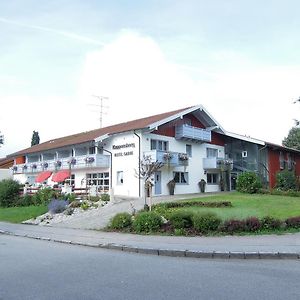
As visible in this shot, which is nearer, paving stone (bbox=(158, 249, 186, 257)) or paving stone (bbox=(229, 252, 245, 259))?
paving stone (bbox=(229, 252, 245, 259))

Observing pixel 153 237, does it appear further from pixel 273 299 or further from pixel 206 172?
pixel 206 172

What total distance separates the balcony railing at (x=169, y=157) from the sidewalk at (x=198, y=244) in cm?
1730

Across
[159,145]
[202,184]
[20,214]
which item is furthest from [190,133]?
[20,214]

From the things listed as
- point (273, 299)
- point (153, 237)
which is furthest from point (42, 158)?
point (273, 299)

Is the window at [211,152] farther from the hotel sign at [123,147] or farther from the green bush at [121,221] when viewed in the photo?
the green bush at [121,221]

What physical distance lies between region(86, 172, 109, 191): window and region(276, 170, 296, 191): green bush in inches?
614

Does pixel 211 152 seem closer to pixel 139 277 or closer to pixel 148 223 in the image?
pixel 148 223

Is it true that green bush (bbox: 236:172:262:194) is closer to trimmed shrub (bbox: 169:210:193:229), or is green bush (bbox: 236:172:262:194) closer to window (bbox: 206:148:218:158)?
window (bbox: 206:148:218:158)

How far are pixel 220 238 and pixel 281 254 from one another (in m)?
3.39

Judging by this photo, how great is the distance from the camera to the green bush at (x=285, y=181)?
38469 millimetres

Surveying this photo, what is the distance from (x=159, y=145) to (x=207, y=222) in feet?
71.4

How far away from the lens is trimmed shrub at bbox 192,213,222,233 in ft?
49.5

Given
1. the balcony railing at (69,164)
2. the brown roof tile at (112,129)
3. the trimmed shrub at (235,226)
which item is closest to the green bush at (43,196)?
the balcony railing at (69,164)

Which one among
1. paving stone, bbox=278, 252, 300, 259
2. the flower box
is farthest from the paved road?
the flower box
